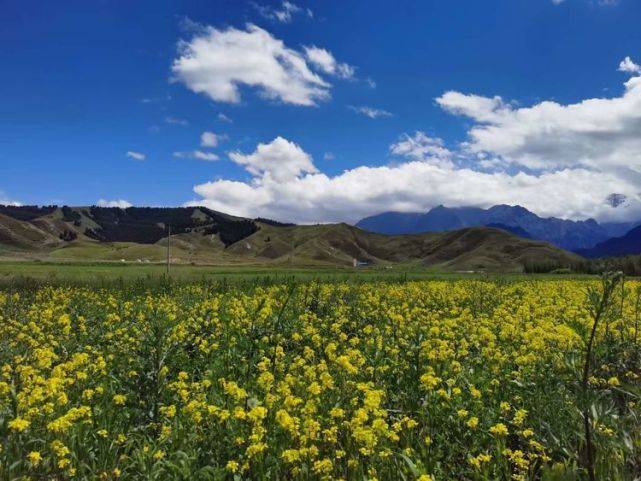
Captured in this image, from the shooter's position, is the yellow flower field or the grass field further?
the grass field

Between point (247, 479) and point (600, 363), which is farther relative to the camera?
point (600, 363)

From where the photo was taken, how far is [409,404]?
7.89m

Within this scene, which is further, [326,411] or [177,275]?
[177,275]

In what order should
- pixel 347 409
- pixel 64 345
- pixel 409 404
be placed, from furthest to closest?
pixel 64 345 → pixel 409 404 → pixel 347 409

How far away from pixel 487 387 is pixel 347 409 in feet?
8.36

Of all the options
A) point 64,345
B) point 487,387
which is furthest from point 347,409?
point 64,345

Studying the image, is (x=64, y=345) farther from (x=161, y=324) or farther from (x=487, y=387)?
(x=487, y=387)

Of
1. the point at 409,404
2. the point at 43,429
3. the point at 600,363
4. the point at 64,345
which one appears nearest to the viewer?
the point at 43,429

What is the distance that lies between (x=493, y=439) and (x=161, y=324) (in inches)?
241

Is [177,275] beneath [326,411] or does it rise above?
above

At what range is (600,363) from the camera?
916cm

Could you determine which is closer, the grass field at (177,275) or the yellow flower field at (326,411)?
the yellow flower field at (326,411)

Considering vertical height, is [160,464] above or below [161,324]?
below

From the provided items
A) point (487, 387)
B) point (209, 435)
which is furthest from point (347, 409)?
point (487, 387)
